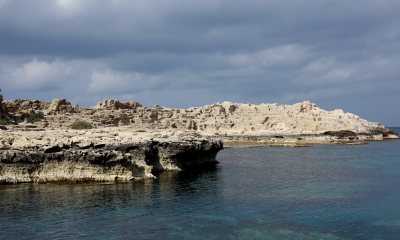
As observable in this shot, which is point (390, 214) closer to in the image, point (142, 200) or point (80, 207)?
point (142, 200)

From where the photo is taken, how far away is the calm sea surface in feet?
40.9

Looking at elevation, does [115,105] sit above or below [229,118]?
above

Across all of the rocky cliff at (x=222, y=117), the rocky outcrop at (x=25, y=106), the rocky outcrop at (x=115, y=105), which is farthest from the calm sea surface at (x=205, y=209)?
the rocky outcrop at (x=115, y=105)

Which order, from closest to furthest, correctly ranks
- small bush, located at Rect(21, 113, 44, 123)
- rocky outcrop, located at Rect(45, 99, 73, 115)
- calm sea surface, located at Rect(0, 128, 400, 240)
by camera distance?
calm sea surface, located at Rect(0, 128, 400, 240) < small bush, located at Rect(21, 113, 44, 123) < rocky outcrop, located at Rect(45, 99, 73, 115)

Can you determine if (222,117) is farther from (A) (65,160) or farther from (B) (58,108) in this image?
(A) (65,160)

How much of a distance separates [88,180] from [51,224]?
7.61 metres

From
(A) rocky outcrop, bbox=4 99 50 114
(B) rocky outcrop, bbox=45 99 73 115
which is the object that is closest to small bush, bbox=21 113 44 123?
(A) rocky outcrop, bbox=4 99 50 114

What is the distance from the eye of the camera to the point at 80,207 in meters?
15.6

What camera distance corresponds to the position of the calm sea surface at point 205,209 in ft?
40.9

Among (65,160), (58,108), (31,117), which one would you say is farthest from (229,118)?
(65,160)

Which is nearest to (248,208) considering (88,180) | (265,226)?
(265,226)

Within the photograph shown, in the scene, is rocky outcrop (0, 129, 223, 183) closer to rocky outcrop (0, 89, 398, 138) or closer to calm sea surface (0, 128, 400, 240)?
calm sea surface (0, 128, 400, 240)

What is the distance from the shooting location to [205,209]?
51.6 ft

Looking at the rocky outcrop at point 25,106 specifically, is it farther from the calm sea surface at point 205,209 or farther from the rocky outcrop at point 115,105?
the calm sea surface at point 205,209
